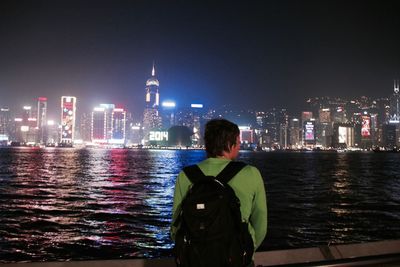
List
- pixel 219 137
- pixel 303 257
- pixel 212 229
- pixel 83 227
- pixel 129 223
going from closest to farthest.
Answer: pixel 212 229, pixel 219 137, pixel 303 257, pixel 83 227, pixel 129 223

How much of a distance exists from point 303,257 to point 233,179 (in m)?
2.14

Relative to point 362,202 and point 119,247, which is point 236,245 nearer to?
point 119,247

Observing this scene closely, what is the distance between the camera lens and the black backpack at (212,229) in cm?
250

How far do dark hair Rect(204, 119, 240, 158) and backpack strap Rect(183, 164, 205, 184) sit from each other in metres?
0.20

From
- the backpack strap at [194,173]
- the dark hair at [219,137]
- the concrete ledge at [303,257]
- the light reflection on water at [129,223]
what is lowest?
the light reflection on water at [129,223]

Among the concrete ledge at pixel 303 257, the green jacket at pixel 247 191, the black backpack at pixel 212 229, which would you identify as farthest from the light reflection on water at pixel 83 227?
the black backpack at pixel 212 229

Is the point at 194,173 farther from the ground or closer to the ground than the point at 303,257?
farther from the ground

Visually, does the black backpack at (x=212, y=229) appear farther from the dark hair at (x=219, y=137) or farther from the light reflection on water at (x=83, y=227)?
the light reflection on water at (x=83, y=227)

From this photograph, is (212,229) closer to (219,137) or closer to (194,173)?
(194,173)

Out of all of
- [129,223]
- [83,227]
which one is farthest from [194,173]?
[129,223]

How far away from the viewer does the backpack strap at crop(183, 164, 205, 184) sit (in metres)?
2.71

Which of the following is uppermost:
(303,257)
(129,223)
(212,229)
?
(212,229)

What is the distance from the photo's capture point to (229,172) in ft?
8.86

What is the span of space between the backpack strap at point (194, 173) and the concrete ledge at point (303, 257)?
44.4 inches
